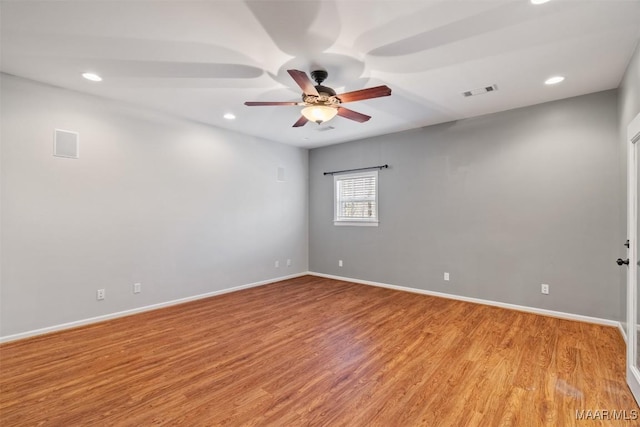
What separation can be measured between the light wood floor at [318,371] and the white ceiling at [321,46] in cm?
277

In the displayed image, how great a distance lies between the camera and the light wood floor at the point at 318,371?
74.8 inches

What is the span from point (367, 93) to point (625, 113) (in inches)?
105

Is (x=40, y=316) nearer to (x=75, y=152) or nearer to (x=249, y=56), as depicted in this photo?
(x=75, y=152)

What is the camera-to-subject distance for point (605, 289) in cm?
339

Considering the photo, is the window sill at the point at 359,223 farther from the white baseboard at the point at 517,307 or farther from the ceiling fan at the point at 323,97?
the ceiling fan at the point at 323,97

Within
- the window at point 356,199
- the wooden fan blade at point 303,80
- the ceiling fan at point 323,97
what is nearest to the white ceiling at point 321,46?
the ceiling fan at point 323,97

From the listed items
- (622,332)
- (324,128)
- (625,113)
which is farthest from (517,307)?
(324,128)

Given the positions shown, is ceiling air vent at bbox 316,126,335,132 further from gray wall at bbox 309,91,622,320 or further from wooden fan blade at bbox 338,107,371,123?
wooden fan blade at bbox 338,107,371,123

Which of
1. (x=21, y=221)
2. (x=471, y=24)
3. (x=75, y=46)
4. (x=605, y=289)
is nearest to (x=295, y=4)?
(x=471, y=24)

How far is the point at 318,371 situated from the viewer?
2414 mm

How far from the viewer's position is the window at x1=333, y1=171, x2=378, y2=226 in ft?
18.0

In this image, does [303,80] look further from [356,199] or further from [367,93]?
[356,199]

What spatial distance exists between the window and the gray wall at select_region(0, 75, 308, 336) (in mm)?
1519

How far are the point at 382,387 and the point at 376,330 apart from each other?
3.59 ft
